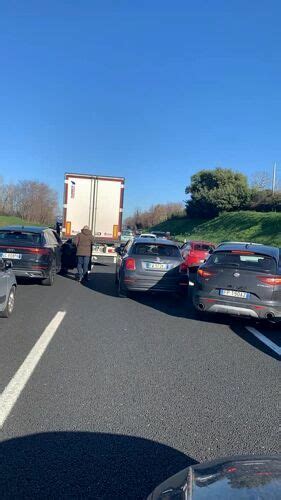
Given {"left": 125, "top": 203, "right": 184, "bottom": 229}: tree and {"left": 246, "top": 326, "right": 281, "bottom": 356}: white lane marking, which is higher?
{"left": 125, "top": 203, "right": 184, "bottom": 229}: tree

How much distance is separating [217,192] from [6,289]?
2230 inches

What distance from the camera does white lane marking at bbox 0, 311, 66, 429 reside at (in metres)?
4.25

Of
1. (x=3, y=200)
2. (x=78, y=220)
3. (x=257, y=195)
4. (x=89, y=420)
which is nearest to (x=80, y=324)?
(x=89, y=420)

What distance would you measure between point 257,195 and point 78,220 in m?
45.1

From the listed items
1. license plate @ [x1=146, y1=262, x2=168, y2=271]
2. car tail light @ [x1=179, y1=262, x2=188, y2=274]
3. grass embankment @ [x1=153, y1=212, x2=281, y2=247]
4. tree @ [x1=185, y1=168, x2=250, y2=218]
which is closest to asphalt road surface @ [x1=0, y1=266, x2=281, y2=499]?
license plate @ [x1=146, y1=262, x2=168, y2=271]

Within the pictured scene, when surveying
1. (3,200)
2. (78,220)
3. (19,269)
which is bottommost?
(19,269)

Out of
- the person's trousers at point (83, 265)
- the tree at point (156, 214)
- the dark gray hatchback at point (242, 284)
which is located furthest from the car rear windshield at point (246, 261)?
the tree at point (156, 214)

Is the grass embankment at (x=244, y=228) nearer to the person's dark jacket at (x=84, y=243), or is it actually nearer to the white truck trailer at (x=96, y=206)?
the white truck trailer at (x=96, y=206)

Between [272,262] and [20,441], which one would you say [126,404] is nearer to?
[20,441]

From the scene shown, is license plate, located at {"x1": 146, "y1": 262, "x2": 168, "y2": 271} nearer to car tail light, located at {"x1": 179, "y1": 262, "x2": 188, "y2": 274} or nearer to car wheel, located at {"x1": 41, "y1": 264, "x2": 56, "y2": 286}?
car tail light, located at {"x1": 179, "y1": 262, "x2": 188, "y2": 274}

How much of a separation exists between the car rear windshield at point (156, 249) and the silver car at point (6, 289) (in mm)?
3694

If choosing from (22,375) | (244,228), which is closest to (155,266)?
(22,375)

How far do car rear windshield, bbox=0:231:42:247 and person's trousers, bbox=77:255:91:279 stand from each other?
1.87 meters

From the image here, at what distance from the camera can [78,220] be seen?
58.2ft
